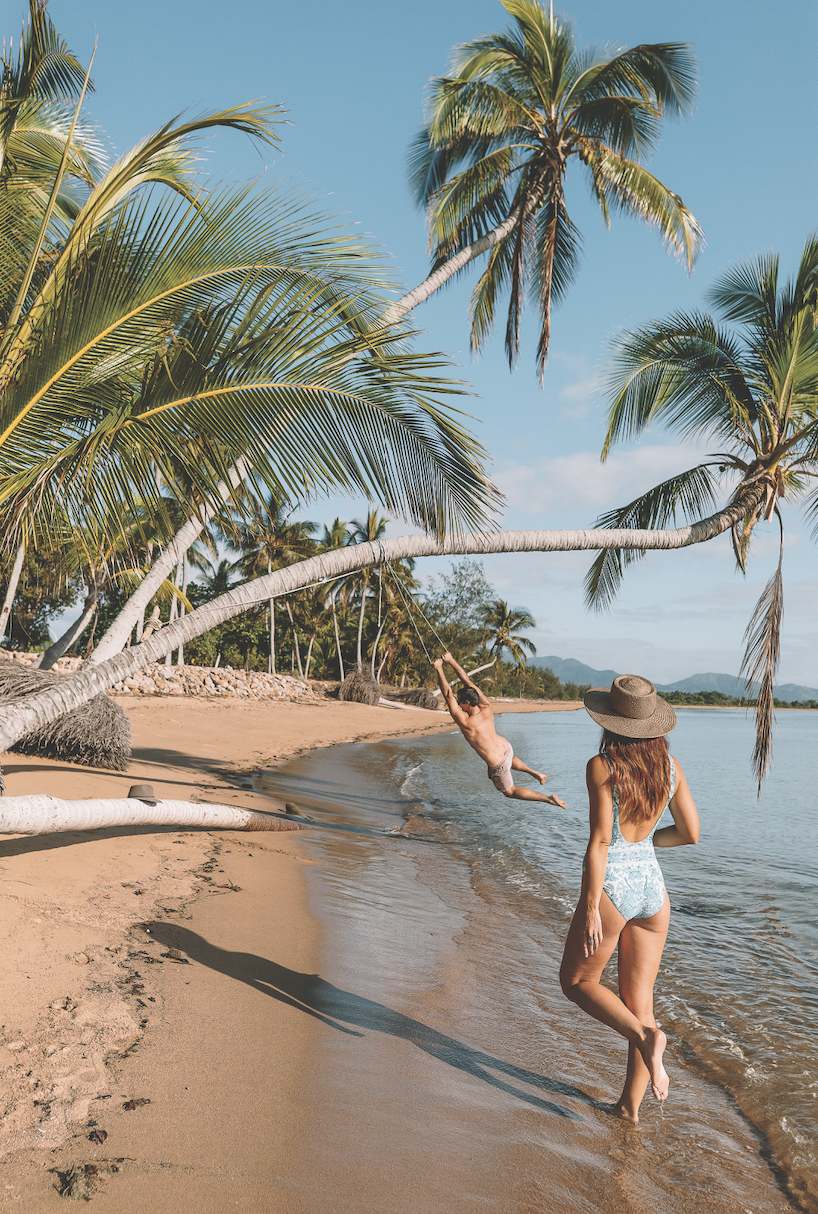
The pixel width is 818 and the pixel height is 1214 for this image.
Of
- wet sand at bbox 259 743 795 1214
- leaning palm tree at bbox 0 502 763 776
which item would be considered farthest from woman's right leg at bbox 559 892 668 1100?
leaning palm tree at bbox 0 502 763 776

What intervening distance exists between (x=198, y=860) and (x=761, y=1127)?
15.8ft

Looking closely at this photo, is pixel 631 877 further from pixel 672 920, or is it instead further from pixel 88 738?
pixel 88 738

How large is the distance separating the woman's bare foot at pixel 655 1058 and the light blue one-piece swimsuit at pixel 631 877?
431 millimetres

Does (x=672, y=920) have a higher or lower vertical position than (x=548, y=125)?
lower

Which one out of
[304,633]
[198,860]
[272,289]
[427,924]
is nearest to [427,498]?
[272,289]

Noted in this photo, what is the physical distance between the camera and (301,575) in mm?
5617

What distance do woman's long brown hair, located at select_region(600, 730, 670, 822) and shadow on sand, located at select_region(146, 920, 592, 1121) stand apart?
1.51 metres

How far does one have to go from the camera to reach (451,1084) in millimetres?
3393

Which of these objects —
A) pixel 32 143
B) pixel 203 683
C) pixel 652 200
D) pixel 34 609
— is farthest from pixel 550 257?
pixel 34 609

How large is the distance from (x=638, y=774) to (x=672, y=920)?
4964 millimetres

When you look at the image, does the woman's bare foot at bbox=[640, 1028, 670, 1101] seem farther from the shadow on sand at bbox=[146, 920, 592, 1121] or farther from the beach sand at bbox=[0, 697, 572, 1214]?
the beach sand at bbox=[0, 697, 572, 1214]

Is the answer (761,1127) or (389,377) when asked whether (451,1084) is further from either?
(389,377)

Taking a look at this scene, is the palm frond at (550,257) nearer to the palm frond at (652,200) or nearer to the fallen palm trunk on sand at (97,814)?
the palm frond at (652,200)

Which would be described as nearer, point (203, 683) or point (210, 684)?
point (203, 683)
